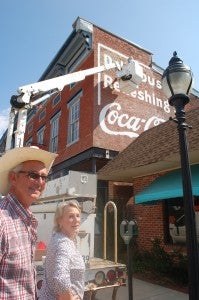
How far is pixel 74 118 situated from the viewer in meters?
15.7

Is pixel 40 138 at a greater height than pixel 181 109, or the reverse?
pixel 40 138

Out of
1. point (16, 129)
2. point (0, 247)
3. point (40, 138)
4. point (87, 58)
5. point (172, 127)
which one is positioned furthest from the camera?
point (40, 138)

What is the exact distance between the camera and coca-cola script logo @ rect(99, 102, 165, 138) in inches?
539

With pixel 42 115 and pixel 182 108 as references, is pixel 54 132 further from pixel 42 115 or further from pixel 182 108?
pixel 182 108

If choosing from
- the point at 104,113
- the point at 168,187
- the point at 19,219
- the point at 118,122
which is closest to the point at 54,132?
the point at 104,113

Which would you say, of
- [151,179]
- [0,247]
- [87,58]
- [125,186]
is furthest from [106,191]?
[0,247]

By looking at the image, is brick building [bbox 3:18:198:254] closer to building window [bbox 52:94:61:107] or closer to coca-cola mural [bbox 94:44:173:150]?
coca-cola mural [bbox 94:44:173:150]

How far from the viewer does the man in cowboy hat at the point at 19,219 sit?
186 centimetres

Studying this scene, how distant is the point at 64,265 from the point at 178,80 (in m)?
3.28

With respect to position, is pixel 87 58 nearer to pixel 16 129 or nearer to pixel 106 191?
pixel 106 191

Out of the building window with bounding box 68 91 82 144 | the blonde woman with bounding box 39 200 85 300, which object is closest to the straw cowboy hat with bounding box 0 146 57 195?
the blonde woman with bounding box 39 200 85 300

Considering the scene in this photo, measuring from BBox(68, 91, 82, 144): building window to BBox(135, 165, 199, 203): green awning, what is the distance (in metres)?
6.27

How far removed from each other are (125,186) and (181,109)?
9959mm

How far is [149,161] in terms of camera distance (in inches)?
368
